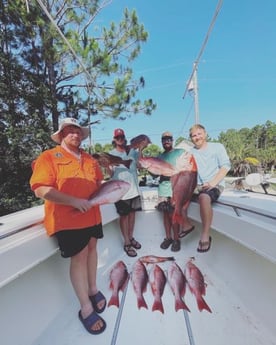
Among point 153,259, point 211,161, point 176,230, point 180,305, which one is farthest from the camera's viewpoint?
point 176,230

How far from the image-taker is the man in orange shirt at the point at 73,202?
128 centimetres

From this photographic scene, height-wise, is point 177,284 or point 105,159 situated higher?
point 105,159

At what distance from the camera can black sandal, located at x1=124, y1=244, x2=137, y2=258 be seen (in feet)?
8.11

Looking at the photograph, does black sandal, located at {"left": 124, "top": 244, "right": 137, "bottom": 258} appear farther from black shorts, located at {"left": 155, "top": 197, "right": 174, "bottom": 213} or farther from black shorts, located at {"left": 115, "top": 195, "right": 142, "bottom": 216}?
black shorts, located at {"left": 155, "top": 197, "right": 174, "bottom": 213}

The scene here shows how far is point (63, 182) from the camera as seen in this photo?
135 cm

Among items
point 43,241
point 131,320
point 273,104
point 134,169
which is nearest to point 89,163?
point 43,241

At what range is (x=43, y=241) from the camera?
4.53ft

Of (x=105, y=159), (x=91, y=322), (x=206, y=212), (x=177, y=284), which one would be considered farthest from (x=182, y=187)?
(x=91, y=322)

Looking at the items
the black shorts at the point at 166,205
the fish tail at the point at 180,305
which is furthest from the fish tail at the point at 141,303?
the black shorts at the point at 166,205

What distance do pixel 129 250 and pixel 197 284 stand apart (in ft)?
2.88

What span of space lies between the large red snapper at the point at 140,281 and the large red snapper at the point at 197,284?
0.36 meters

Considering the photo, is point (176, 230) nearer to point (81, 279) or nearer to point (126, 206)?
point (126, 206)

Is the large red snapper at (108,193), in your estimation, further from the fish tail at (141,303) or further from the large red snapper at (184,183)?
the fish tail at (141,303)

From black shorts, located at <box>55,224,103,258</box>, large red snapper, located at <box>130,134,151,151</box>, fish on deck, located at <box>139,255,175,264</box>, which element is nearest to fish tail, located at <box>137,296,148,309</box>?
fish on deck, located at <box>139,255,175,264</box>
